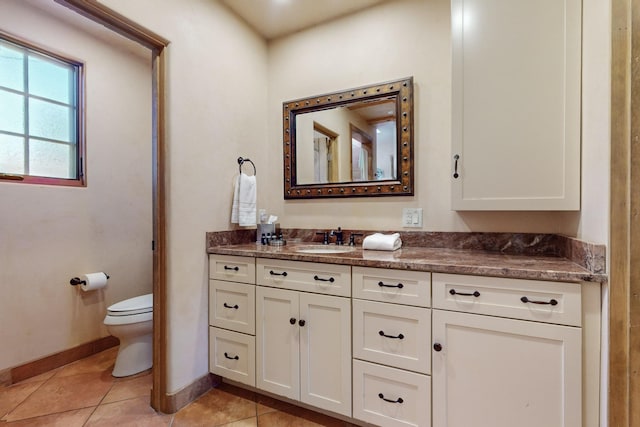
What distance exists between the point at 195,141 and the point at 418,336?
1.56 m

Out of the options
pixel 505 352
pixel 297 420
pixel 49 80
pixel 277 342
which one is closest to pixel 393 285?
pixel 505 352

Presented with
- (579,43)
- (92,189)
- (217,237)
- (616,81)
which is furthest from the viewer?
(92,189)

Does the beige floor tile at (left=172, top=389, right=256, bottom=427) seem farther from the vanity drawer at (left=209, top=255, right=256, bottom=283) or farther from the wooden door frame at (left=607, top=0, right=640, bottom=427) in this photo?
the wooden door frame at (left=607, top=0, right=640, bottom=427)

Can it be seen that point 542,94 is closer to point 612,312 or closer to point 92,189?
point 612,312

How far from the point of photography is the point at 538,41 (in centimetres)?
132

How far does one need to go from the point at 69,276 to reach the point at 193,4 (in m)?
2.03

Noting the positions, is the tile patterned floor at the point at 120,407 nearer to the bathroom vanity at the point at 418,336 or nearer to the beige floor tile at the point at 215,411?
the beige floor tile at the point at 215,411

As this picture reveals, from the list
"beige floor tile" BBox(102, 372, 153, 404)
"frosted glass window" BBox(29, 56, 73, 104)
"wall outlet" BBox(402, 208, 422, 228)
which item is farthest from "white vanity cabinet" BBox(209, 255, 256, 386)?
"frosted glass window" BBox(29, 56, 73, 104)

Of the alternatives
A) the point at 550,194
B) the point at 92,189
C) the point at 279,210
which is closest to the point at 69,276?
the point at 92,189

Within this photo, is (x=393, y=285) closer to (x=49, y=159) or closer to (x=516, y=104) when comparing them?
(x=516, y=104)

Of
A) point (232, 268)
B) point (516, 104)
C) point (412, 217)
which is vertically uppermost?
point (516, 104)

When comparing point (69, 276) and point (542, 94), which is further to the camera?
point (69, 276)

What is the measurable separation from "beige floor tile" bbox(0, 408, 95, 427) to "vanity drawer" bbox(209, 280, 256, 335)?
0.75 m

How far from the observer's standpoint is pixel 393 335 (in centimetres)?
133
